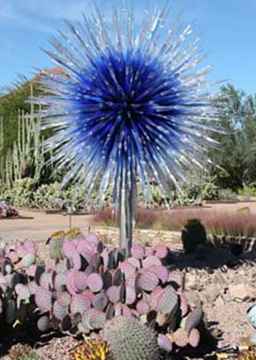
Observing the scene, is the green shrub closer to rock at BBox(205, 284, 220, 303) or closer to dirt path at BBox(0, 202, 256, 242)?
dirt path at BBox(0, 202, 256, 242)

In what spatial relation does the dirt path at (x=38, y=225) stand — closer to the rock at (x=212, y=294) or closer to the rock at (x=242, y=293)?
the rock at (x=212, y=294)

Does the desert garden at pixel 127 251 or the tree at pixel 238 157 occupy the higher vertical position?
the tree at pixel 238 157

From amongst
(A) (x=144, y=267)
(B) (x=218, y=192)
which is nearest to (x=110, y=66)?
(A) (x=144, y=267)

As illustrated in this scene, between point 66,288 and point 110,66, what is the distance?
2282 mm

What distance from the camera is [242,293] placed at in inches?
279

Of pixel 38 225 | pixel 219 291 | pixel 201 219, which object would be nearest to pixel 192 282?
pixel 219 291

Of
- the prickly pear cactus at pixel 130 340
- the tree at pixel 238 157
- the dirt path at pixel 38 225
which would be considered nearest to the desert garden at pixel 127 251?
the prickly pear cactus at pixel 130 340

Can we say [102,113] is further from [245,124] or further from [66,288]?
[245,124]

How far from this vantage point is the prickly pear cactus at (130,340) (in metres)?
4.70

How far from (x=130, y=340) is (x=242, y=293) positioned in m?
2.59

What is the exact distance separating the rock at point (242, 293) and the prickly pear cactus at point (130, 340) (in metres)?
2.33

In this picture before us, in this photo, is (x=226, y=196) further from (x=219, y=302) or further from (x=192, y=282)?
(x=219, y=302)

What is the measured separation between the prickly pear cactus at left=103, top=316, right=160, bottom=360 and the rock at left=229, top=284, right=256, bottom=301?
233cm

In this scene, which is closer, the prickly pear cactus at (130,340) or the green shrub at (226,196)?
the prickly pear cactus at (130,340)
